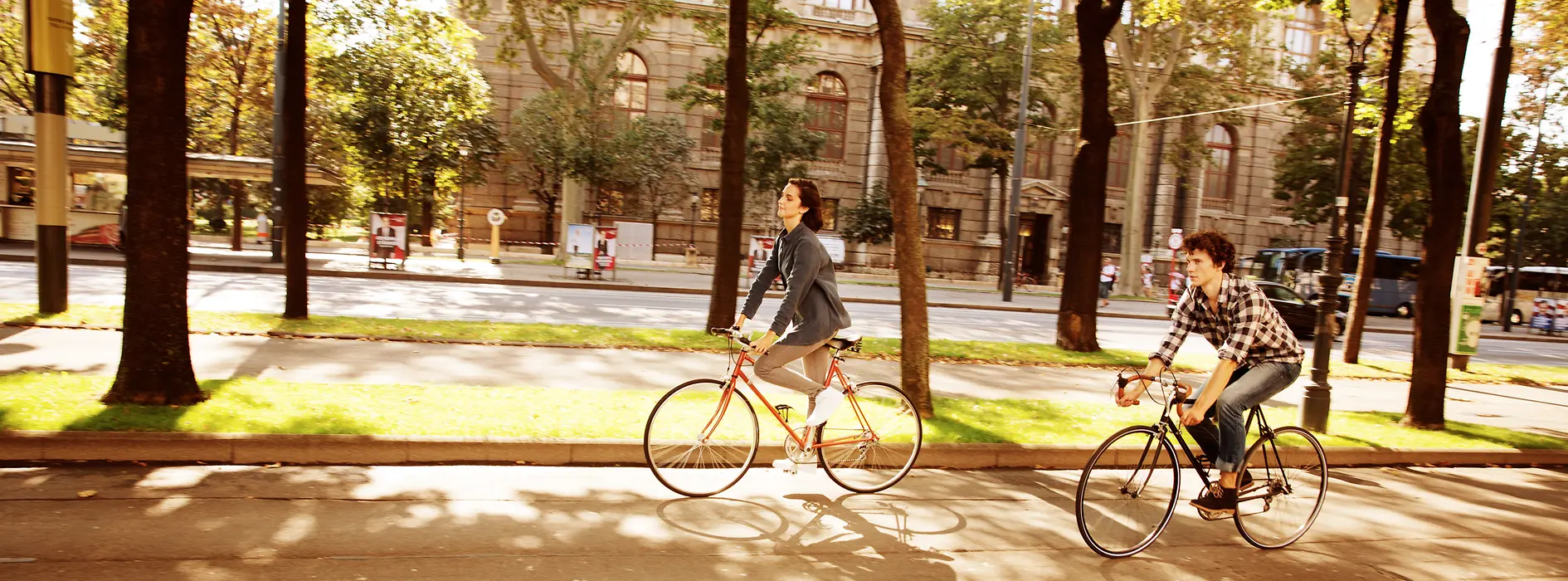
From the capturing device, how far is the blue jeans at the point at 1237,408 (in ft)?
16.7

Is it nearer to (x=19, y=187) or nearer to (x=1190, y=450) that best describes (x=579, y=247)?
(x=19, y=187)

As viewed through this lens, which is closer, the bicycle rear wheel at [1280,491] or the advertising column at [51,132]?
the bicycle rear wheel at [1280,491]

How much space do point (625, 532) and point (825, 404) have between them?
1.55m

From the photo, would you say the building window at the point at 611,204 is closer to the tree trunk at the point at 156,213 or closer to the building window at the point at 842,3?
the building window at the point at 842,3

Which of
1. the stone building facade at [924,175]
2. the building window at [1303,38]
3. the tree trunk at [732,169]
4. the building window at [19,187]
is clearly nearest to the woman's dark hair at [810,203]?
the tree trunk at [732,169]

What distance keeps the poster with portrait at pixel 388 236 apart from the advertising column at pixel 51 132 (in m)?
13.1

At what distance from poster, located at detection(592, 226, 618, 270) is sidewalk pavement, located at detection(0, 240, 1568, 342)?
0.55m

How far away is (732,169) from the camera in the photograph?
13.1 m

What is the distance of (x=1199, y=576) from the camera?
15.8ft

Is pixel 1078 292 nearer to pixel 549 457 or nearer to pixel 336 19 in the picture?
pixel 549 457

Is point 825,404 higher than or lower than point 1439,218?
lower

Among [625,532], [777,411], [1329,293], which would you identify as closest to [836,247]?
[1329,293]

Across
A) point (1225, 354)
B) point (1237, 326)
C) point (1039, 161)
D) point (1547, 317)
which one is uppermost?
point (1039, 161)

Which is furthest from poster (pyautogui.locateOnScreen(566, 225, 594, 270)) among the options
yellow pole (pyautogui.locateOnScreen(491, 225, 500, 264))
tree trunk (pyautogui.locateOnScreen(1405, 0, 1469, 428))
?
tree trunk (pyautogui.locateOnScreen(1405, 0, 1469, 428))
